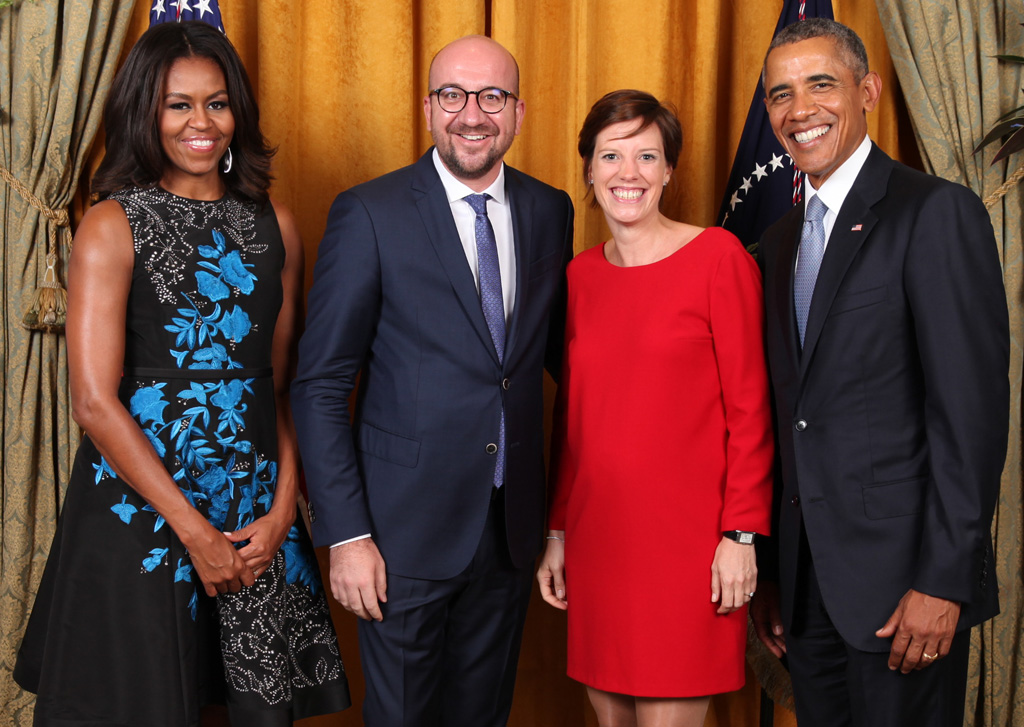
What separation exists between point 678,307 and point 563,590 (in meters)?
0.76

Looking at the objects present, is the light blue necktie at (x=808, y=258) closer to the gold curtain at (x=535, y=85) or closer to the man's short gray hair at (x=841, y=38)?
the man's short gray hair at (x=841, y=38)

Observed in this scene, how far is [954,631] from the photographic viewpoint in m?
1.63

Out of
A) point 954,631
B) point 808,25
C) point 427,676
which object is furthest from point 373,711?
point 808,25

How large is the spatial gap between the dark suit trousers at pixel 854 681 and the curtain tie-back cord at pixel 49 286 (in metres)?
1.91

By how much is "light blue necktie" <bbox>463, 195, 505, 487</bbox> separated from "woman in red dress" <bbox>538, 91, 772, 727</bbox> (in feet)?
0.63

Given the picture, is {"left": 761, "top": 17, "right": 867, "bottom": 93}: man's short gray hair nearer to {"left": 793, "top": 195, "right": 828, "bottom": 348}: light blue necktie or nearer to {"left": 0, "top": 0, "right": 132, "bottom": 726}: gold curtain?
{"left": 793, "top": 195, "right": 828, "bottom": 348}: light blue necktie

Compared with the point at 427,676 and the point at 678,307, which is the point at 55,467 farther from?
the point at 678,307

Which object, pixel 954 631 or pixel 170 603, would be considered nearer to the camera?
pixel 954 631

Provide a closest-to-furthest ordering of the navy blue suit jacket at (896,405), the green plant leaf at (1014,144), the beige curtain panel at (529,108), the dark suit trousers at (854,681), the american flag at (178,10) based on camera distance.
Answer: the navy blue suit jacket at (896,405)
the dark suit trousers at (854,681)
the green plant leaf at (1014,144)
the beige curtain panel at (529,108)
the american flag at (178,10)

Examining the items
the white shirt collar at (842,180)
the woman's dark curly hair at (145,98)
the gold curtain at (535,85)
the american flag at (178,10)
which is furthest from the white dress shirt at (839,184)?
the american flag at (178,10)

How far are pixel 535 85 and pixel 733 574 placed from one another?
176 cm

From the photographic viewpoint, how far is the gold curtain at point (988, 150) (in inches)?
99.7

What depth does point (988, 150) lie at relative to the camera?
2539mm

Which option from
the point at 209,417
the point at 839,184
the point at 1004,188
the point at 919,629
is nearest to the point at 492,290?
the point at 209,417
